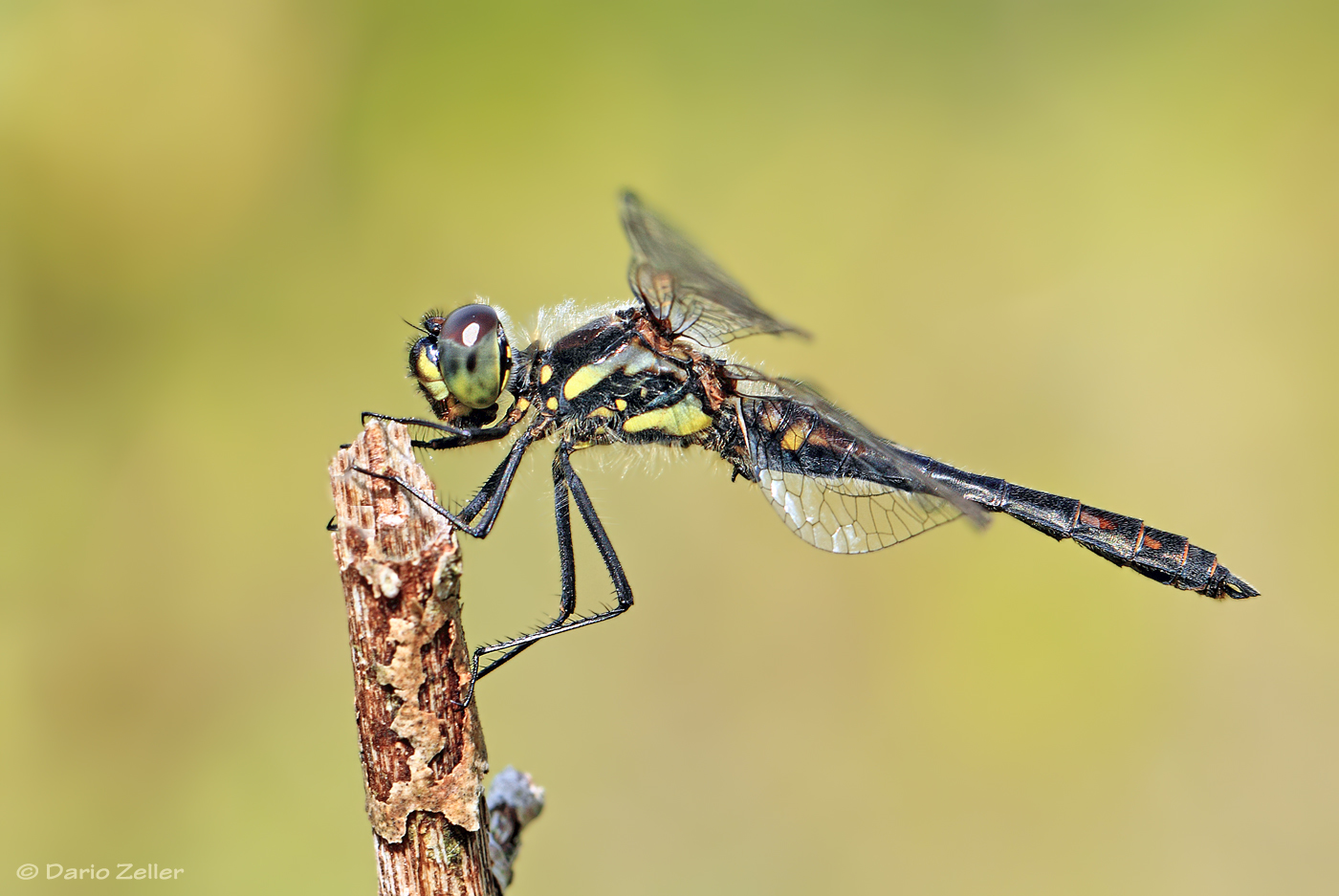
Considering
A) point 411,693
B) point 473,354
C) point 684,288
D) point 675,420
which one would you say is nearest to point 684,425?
point 675,420

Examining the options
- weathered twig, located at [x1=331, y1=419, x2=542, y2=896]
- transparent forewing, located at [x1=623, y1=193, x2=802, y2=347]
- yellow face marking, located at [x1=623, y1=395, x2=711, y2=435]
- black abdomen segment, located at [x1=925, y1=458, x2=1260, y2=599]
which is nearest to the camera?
weathered twig, located at [x1=331, y1=419, x2=542, y2=896]

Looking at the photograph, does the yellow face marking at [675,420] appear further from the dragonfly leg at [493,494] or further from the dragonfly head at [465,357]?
the dragonfly head at [465,357]

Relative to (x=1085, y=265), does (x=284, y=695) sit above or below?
below

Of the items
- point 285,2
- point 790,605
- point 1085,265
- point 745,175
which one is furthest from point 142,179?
point 1085,265

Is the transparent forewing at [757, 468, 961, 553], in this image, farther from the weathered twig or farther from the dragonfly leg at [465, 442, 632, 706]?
the weathered twig

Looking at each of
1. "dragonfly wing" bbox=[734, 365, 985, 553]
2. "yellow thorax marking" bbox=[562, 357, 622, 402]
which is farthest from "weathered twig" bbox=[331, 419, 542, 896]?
"dragonfly wing" bbox=[734, 365, 985, 553]

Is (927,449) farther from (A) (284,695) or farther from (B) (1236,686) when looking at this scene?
(A) (284,695)
